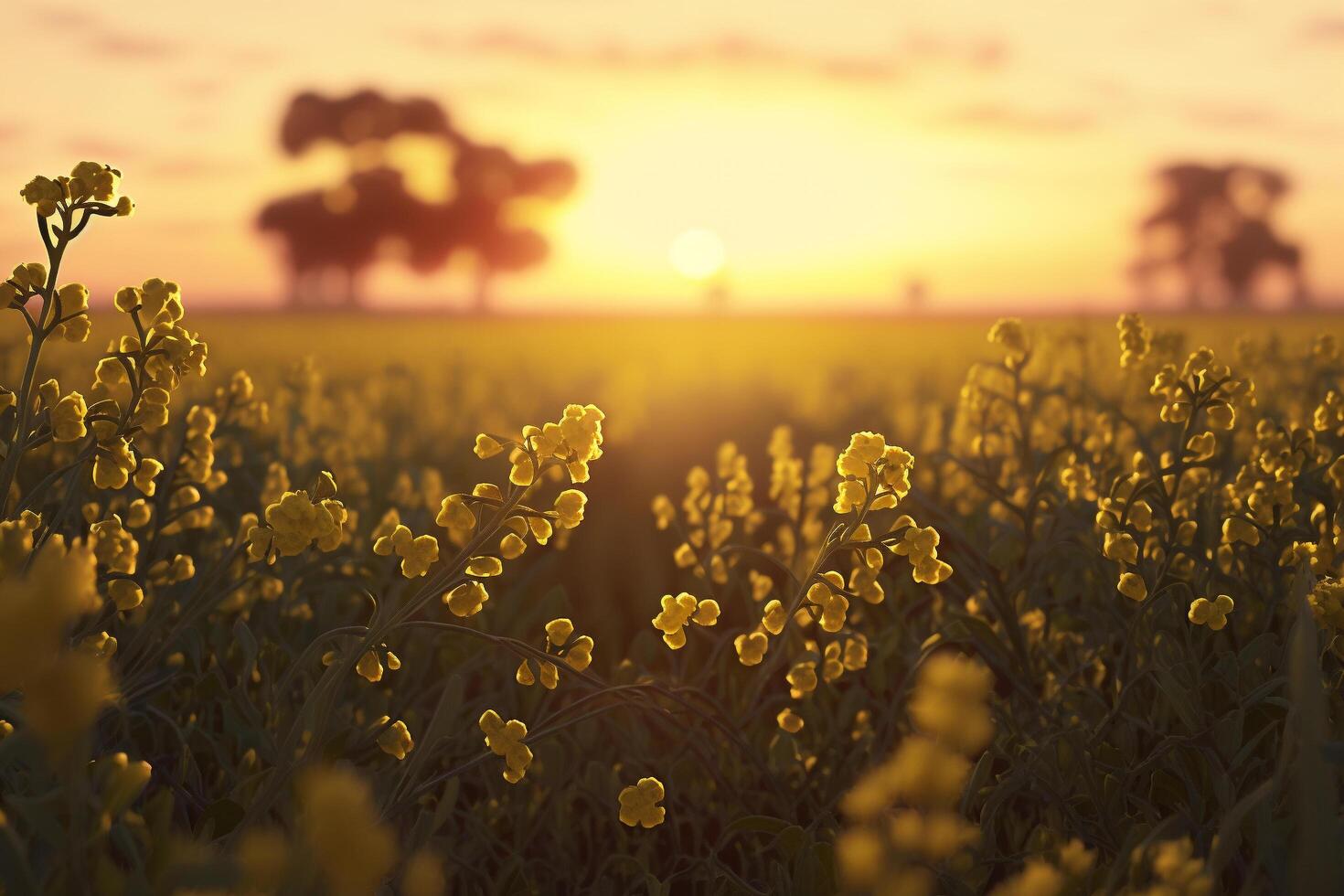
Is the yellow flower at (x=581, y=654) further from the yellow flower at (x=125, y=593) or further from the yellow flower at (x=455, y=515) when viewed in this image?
the yellow flower at (x=125, y=593)

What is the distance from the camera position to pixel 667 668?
12.2 feet

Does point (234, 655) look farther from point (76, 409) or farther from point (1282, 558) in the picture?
point (1282, 558)

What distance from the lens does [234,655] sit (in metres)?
2.98

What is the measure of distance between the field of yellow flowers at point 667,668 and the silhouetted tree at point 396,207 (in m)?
55.2

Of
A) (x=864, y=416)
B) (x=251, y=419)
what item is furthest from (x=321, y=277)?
(x=251, y=419)

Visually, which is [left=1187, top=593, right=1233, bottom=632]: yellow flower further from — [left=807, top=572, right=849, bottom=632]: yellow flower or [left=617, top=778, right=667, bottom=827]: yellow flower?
[left=617, top=778, right=667, bottom=827]: yellow flower

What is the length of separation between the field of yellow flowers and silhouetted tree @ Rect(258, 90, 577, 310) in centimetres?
5517

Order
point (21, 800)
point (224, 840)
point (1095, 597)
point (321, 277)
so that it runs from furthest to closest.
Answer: point (321, 277)
point (1095, 597)
point (224, 840)
point (21, 800)

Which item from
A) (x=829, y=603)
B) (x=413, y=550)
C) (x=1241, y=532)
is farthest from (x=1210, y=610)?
(x=413, y=550)

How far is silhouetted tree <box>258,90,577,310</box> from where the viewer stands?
188 feet

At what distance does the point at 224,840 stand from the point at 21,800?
0.53 m

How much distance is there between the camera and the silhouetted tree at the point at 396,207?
57.2 meters

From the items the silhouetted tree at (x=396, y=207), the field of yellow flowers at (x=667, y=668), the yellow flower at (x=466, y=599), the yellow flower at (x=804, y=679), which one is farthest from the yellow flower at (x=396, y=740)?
the silhouetted tree at (x=396, y=207)

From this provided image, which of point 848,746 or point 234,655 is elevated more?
point 234,655
